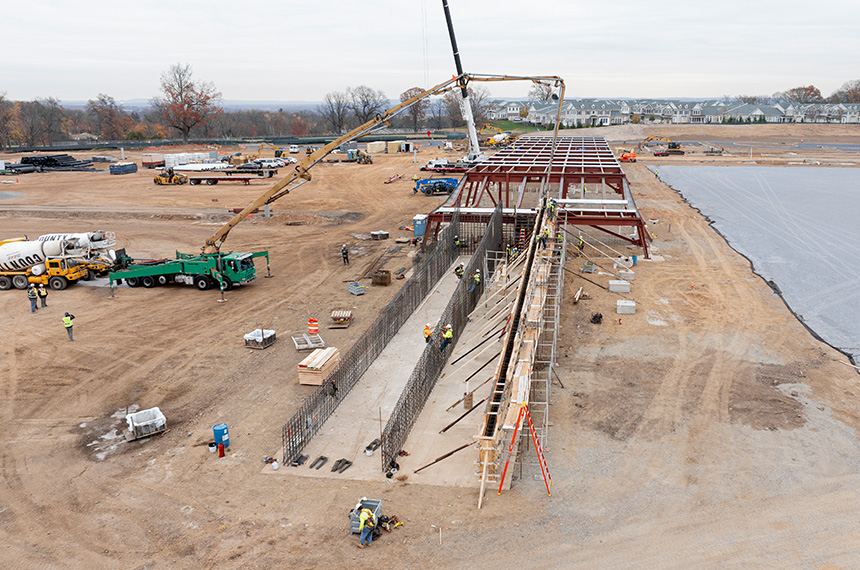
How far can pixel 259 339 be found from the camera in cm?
2164

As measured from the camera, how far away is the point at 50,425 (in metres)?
16.8

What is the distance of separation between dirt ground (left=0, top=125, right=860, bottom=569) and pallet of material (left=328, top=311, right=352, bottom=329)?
0.39 metres

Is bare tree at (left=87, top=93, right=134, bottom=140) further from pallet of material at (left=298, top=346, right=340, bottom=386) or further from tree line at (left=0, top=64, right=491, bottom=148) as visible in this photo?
pallet of material at (left=298, top=346, right=340, bottom=386)

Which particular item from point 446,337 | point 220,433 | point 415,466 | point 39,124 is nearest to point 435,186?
point 446,337

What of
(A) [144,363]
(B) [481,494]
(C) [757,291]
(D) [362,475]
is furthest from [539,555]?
(C) [757,291]

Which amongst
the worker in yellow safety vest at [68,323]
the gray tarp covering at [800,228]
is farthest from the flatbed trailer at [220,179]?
the worker in yellow safety vest at [68,323]

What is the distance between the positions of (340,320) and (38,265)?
16337 mm

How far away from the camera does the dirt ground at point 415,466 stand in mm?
11641

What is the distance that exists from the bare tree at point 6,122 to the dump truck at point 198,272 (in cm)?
10135

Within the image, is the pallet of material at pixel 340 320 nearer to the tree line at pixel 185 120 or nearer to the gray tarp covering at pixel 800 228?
the gray tarp covering at pixel 800 228

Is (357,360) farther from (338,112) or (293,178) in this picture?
(338,112)

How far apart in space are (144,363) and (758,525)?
1828 centimetres

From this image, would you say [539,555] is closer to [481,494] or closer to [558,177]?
[481,494]

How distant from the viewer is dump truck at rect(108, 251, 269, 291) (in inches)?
1116
